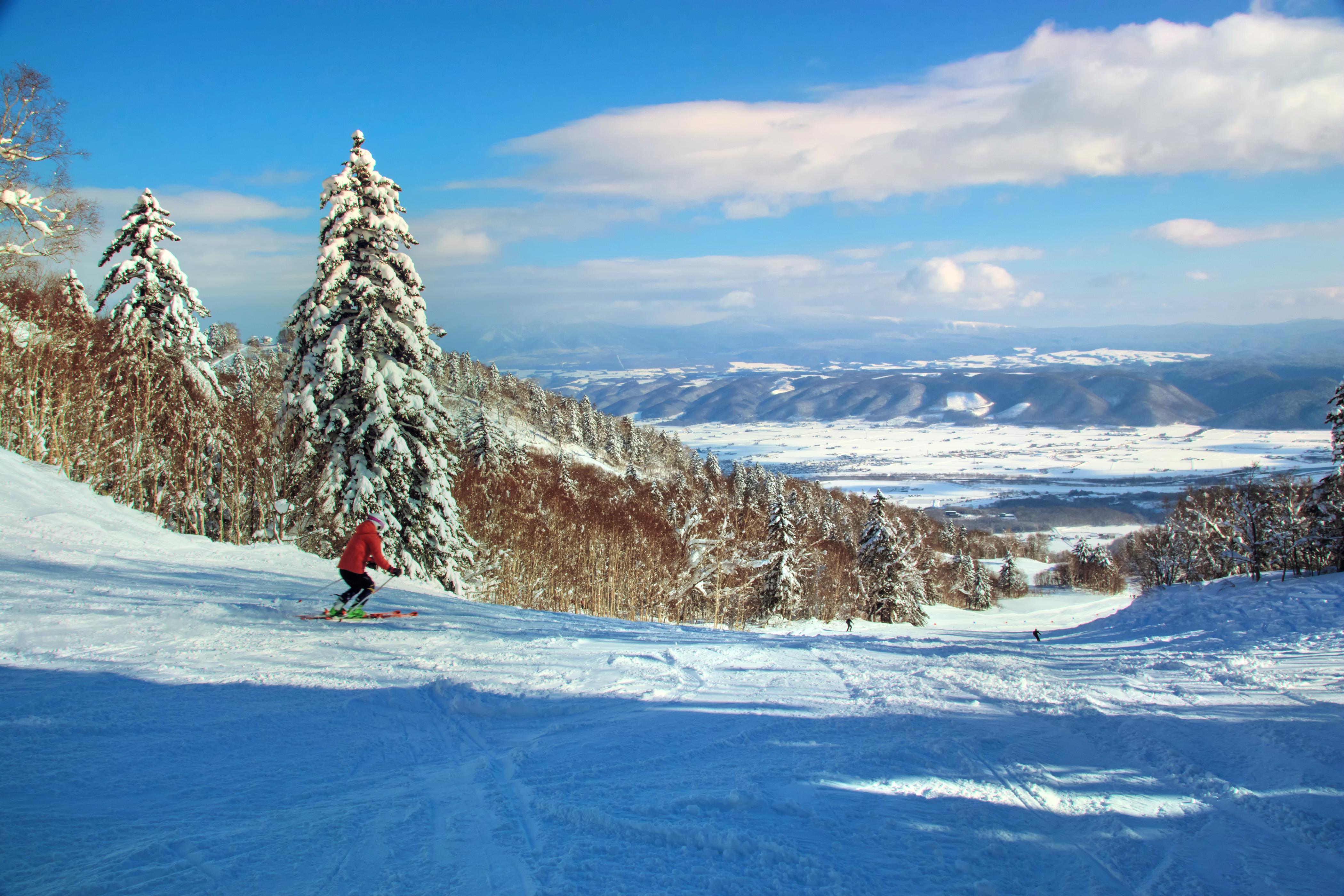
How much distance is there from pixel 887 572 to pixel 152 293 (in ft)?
130

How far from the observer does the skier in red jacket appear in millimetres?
10055

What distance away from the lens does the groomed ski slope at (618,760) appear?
3.98 m

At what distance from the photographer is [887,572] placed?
44.0 meters

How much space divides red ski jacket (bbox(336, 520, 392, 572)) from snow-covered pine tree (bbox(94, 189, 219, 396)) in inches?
719

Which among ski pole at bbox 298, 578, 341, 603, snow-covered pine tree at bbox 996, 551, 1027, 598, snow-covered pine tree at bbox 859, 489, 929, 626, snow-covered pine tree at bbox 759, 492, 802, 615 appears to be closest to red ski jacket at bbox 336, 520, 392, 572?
ski pole at bbox 298, 578, 341, 603

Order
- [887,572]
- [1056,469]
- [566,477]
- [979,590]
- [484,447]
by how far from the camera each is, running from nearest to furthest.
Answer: [484,447], [887,572], [566,477], [979,590], [1056,469]

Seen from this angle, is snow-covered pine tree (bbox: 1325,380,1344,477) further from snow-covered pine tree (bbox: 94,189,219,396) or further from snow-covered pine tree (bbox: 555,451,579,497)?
snow-covered pine tree (bbox: 94,189,219,396)

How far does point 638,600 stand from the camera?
3619 cm

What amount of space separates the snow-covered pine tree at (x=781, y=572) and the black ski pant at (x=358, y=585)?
28.5 meters

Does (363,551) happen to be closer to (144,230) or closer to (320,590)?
(320,590)

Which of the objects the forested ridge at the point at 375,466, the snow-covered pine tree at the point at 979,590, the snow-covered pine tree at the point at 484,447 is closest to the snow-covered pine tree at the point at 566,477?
the forested ridge at the point at 375,466

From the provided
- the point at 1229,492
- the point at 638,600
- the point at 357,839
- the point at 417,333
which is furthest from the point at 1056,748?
the point at 1229,492

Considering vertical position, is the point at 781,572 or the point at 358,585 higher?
the point at 358,585

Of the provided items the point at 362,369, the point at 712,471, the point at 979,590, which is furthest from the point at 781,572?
the point at 712,471
